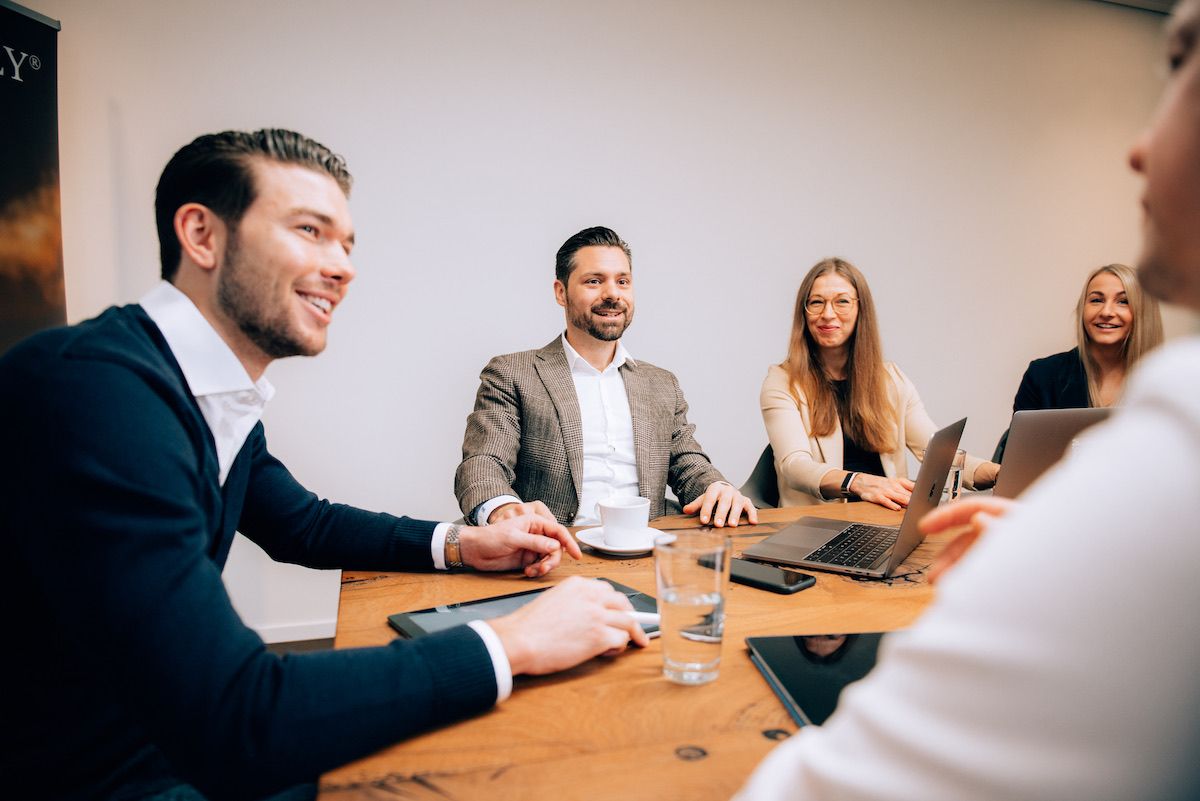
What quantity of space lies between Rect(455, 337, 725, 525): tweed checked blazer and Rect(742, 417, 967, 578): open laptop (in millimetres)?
726

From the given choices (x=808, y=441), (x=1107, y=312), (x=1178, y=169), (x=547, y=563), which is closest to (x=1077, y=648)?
(x=1178, y=169)

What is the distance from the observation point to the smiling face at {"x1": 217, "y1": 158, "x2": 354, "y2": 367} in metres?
1.03

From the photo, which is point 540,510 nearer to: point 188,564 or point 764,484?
point 188,564

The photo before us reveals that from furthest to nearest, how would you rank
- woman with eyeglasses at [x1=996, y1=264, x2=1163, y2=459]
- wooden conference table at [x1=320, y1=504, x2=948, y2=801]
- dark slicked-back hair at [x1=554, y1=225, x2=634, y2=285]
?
woman with eyeglasses at [x1=996, y1=264, x2=1163, y2=459] < dark slicked-back hair at [x1=554, y1=225, x2=634, y2=285] < wooden conference table at [x1=320, y1=504, x2=948, y2=801]

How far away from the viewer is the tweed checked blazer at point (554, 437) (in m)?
2.23

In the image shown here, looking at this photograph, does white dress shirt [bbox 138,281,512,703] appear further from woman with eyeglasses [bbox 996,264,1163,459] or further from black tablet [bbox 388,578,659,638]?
woman with eyeglasses [bbox 996,264,1163,459]

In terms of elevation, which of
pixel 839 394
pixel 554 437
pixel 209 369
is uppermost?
pixel 209 369

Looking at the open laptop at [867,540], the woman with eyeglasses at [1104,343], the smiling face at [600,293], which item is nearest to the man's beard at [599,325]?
the smiling face at [600,293]

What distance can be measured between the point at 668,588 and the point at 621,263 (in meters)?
1.88

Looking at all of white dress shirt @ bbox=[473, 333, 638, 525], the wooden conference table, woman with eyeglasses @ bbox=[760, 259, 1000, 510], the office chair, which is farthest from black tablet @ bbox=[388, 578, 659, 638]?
woman with eyeglasses @ bbox=[760, 259, 1000, 510]

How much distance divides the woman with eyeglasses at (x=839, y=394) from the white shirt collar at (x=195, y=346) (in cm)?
191

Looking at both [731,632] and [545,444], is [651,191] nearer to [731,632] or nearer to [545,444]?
[545,444]

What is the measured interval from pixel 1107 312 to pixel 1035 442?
6.46 feet

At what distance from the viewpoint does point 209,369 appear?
0.93 meters
